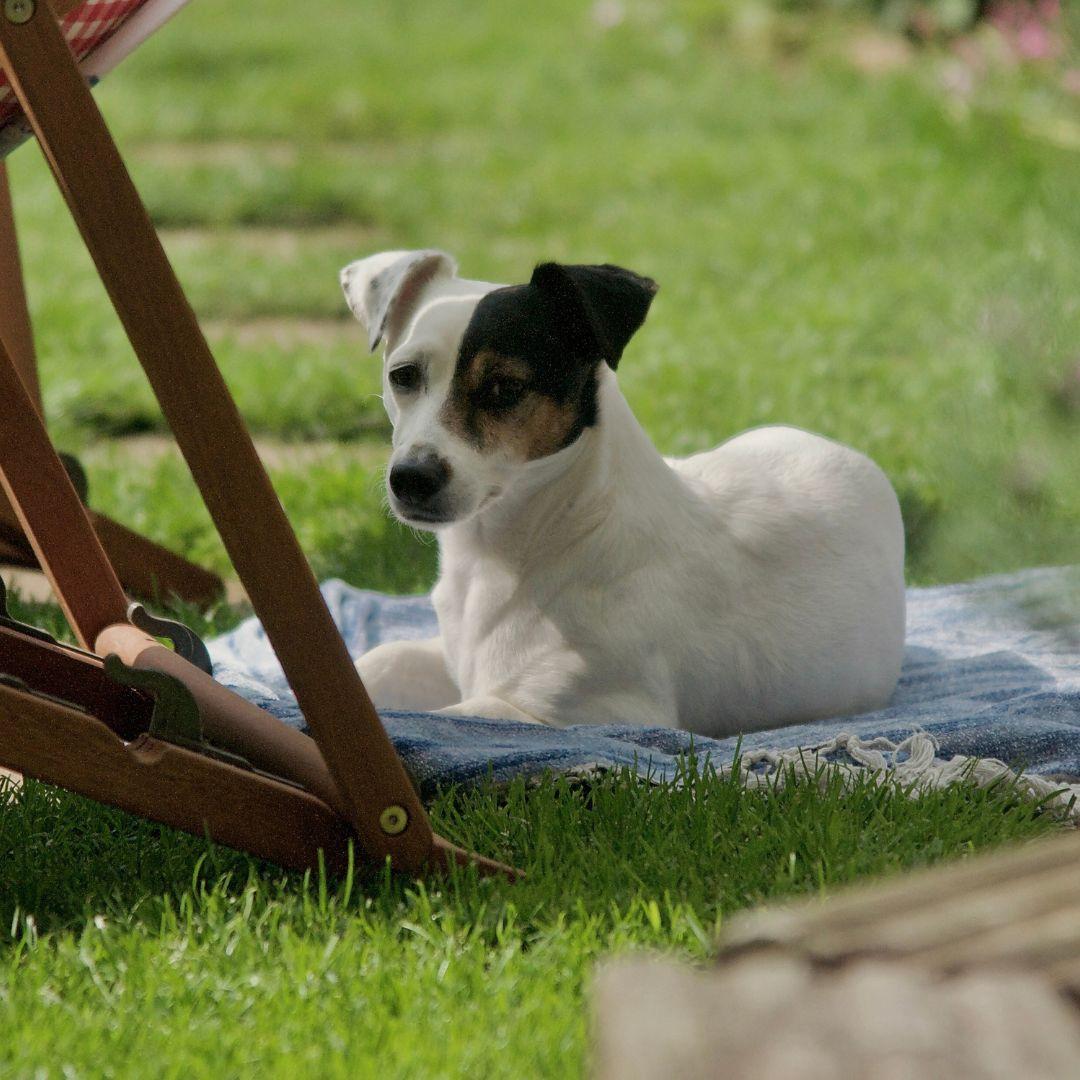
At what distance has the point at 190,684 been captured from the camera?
2.56 m

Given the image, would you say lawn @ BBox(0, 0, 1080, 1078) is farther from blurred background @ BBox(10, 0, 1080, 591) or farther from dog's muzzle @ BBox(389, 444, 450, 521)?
dog's muzzle @ BBox(389, 444, 450, 521)

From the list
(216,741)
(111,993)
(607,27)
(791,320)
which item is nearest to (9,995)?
(111,993)

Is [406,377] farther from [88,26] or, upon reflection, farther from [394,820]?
[394,820]

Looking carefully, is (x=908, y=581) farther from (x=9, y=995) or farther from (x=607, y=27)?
(x=607, y=27)

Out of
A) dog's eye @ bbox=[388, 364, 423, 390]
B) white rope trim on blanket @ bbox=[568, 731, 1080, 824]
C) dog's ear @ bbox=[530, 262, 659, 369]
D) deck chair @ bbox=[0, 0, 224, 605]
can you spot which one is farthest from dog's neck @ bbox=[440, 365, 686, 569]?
deck chair @ bbox=[0, 0, 224, 605]

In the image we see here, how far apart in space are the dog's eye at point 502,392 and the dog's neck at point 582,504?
17 cm

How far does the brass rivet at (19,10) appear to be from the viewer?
6.86ft

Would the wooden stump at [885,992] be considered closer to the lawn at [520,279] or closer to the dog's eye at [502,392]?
the lawn at [520,279]

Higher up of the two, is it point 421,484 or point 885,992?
point 421,484

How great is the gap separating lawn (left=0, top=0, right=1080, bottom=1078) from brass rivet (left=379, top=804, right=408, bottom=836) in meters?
0.10

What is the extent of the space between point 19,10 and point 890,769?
1.85 meters

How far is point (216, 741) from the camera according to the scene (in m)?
Result: 2.55

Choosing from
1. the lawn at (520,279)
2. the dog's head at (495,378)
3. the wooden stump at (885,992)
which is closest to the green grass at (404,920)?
the lawn at (520,279)

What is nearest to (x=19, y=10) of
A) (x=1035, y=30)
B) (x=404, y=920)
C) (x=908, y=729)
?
(x=404, y=920)
